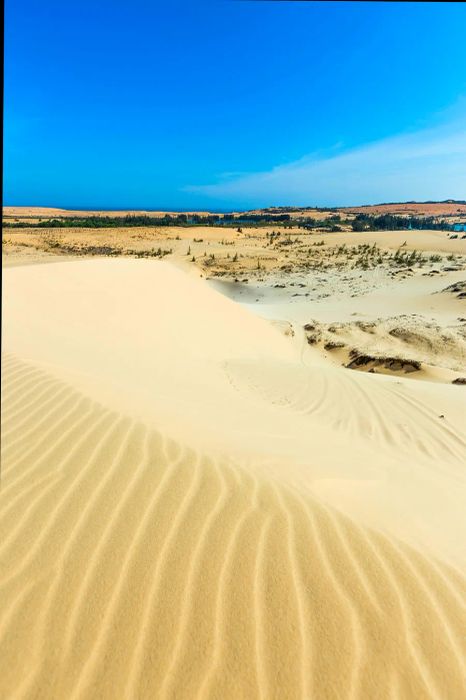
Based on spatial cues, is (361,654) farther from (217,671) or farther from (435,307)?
(435,307)

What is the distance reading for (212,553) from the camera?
6.01 feet

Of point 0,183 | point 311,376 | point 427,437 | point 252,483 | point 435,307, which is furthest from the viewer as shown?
point 435,307

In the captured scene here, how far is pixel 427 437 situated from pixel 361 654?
3.77 m

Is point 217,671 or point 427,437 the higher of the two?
point 217,671

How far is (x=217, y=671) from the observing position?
1370 mm

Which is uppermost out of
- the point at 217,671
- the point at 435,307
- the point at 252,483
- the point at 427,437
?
the point at 435,307

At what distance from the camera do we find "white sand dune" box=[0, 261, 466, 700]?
1384 mm

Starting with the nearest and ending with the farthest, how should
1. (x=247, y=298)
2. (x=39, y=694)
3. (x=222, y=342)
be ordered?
(x=39, y=694) → (x=222, y=342) → (x=247, y=298)

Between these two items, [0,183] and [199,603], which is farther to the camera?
[199,603]

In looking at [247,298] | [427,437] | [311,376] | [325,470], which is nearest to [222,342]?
[311,376]

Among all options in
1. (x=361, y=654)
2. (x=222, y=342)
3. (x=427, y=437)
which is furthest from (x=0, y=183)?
(x=222, y=342)

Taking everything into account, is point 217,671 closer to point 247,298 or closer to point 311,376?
point 311,376

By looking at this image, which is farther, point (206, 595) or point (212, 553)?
point (212, 553)

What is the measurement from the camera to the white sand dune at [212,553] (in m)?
1.38
